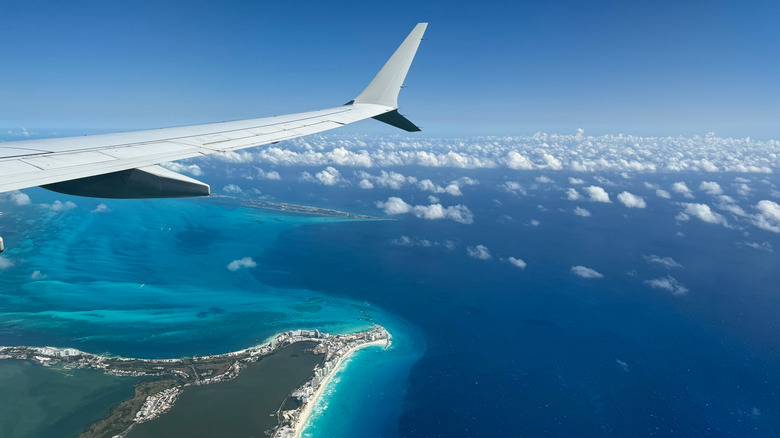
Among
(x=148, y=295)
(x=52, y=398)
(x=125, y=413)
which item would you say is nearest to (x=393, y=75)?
(x=125, y=413)

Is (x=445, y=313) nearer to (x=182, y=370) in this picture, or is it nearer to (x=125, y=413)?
(x=182, y=370)

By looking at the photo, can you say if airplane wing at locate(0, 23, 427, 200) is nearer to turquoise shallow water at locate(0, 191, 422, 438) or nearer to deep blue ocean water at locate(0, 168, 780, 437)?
deep blue ocean water at locate(0, 168, 780, 437)

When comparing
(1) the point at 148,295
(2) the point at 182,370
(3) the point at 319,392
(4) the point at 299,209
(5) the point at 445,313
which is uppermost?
(4) the point at 299,209

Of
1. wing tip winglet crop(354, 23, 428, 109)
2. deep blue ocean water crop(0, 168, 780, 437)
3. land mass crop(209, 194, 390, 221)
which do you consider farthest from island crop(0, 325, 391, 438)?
land mass crop(209, 194, 390, 221)

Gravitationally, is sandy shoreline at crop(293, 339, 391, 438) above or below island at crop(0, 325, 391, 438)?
below

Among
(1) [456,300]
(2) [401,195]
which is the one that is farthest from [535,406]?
(2) [401,195]

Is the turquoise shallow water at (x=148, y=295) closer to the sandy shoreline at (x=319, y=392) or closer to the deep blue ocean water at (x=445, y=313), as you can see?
the deep blue ocean water at (x=445, y=313)

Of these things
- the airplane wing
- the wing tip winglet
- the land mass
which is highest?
the wing tip winglet
